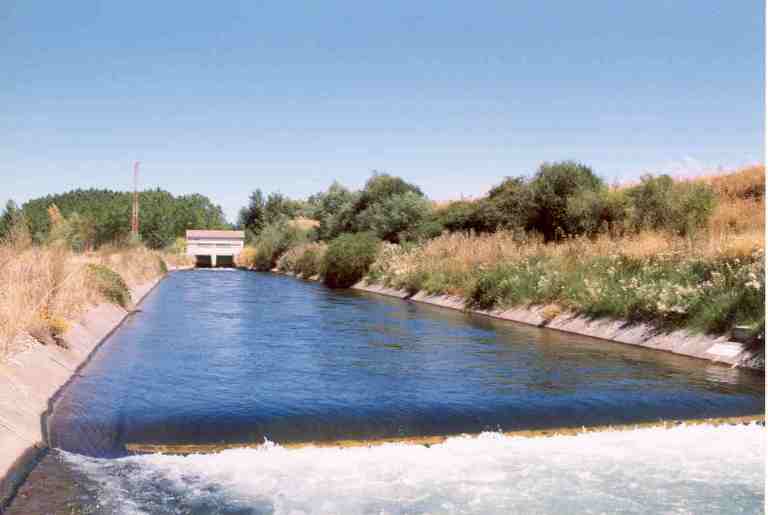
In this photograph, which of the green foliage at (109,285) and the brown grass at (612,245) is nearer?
the brown grass at (612,245)

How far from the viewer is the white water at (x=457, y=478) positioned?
6.81 meters

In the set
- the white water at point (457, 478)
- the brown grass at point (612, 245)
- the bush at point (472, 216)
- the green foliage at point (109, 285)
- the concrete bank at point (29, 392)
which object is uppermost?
the bush at point (472, 216)

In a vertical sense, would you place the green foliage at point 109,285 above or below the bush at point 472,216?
below

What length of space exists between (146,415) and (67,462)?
70.4 inches

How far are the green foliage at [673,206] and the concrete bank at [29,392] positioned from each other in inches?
742

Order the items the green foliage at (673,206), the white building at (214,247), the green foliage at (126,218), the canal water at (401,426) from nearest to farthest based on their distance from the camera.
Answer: the canal water at (401,426) → the green foliage at (673,206) → the green foliage at (126,218) → the white building at (214,247)

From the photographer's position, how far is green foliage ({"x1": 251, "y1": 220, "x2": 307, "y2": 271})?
193 ft

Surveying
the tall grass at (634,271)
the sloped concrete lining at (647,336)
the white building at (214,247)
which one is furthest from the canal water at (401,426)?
the white building at (214,247)

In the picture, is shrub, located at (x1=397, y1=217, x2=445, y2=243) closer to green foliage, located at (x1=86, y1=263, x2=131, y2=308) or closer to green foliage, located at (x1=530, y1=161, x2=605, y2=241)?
green foliage, located at (x1=530, y1=161, x2=605, y2=241)

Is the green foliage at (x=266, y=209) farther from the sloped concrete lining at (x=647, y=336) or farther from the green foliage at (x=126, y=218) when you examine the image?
the sloped concrete lining at (x=647, y=336)

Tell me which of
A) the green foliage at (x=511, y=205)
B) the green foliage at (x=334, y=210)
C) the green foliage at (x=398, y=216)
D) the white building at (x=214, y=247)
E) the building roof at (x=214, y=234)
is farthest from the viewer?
the building roof at (x=214, y=234)

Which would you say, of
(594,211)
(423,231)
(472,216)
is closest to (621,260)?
(594,211)

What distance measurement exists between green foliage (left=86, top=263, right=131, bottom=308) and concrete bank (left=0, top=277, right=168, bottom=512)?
5194mm

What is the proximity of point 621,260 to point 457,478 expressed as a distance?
545 inches
